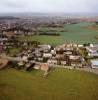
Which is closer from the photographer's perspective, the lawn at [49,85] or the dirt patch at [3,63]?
the lawn at [49,85]

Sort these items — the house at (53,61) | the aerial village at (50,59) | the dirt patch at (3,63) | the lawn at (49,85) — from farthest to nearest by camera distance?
the house at (53,61) → the aerial village at (50,59) → the dirt patch at (3,63) → the lawn at (49,85)

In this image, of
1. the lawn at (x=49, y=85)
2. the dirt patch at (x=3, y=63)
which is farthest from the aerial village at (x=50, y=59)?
the lawn at (x=49, y=85)

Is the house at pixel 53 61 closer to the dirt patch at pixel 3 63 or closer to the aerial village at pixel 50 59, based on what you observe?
the aerial village at pixel 50 59

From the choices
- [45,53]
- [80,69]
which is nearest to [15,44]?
[45,53]

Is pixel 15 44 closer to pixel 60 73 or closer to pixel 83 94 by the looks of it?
pixel 60 73

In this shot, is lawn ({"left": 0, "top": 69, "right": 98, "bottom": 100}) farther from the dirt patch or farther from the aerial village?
the aerial village

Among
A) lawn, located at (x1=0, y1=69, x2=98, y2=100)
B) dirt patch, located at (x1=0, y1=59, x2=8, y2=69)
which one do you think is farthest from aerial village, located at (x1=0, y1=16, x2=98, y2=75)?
lawn, located at (x1=0, y1=69, x2=98, y2=100)

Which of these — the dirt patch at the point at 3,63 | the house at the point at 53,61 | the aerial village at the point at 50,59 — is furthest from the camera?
the house at the point at 53,61

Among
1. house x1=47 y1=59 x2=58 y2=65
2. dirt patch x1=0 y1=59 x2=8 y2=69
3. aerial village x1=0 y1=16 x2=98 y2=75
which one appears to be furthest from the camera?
house x1=47 y1=59 x2=58 y2=65
